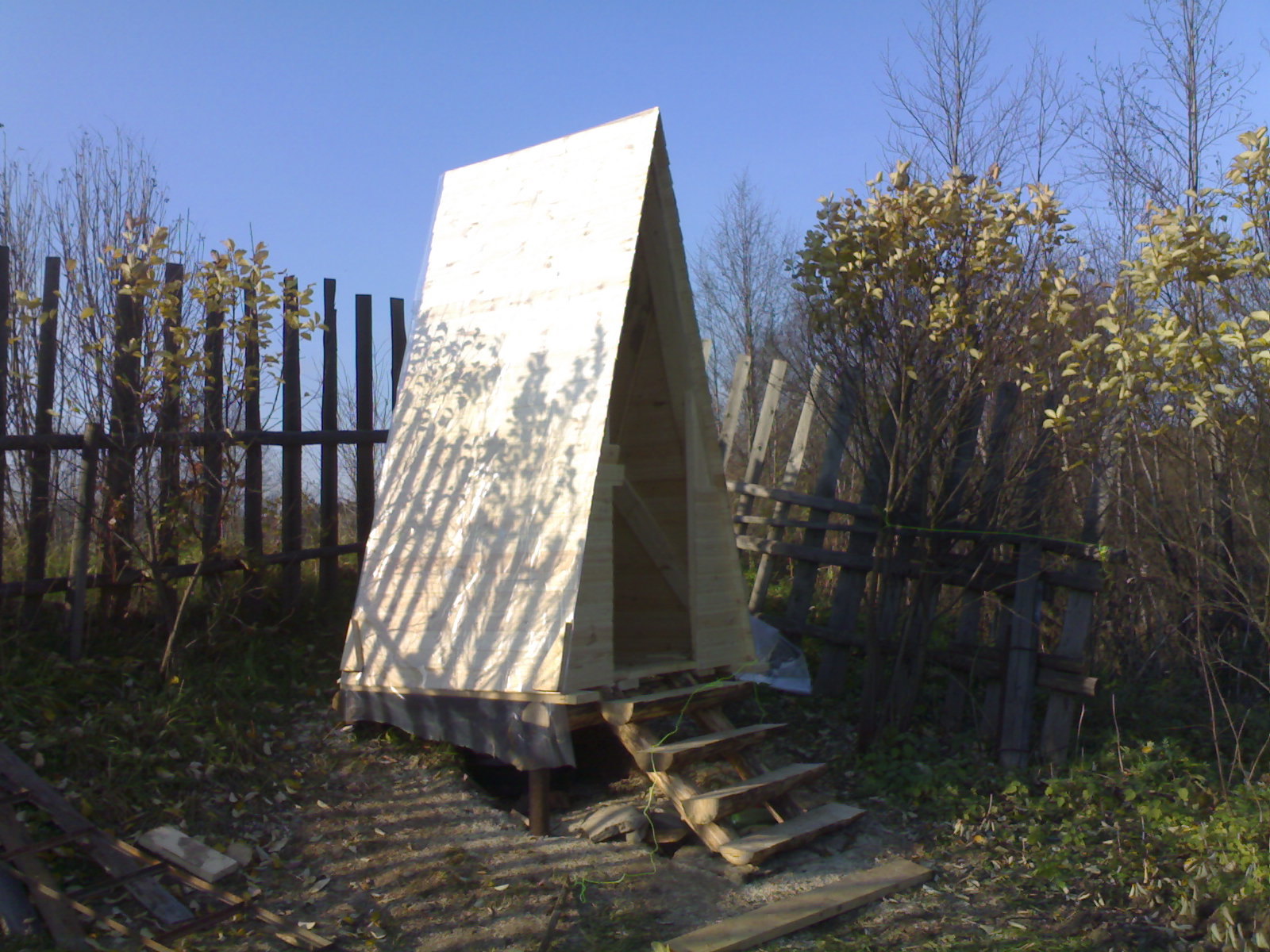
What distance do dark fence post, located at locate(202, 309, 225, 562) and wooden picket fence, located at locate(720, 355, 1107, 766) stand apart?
11.9 feet

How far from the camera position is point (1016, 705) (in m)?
5.93

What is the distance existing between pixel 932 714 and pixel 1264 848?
2160 millimetres

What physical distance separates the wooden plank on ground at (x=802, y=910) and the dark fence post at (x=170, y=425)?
385cm

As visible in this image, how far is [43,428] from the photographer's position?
5.91 metres

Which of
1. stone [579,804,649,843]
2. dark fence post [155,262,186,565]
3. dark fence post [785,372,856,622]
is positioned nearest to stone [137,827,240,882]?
stone [579,804,649,843]

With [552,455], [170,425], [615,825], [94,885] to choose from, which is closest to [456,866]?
[615,825]

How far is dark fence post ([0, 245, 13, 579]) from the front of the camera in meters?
5.78

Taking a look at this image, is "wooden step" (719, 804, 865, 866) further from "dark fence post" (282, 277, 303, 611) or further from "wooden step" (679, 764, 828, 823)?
"dark fence post" (282, 277, 303, 611)

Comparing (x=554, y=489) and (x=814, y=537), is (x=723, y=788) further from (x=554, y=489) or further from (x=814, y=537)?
(x=814, y=537)

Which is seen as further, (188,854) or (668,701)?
(668,701)

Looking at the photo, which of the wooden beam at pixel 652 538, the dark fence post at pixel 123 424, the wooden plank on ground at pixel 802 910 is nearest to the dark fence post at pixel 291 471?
the dark fence post at pixel 123 424

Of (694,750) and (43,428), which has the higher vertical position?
(43,428)

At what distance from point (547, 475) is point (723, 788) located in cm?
183

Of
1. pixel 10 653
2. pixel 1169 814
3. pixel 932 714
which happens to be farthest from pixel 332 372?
pixel 1169 814
